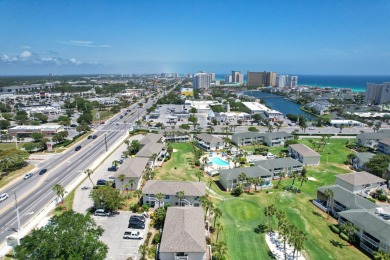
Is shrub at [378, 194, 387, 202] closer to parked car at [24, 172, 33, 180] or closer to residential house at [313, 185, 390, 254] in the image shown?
residential house at [313, 185, 390, 254]

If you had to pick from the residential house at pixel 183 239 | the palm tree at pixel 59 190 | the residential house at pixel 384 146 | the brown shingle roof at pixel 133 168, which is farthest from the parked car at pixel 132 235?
the residential house at pixel 384 146

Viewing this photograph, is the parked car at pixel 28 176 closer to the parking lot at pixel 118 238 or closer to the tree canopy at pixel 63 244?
the parking lot at pixel 118 238

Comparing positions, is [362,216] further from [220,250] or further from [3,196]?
[3,196]

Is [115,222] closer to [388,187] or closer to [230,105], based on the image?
[388,187]

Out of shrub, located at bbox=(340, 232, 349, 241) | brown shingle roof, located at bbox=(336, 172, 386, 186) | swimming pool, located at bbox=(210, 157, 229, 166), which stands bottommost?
shrub, located at bbox=(340, 232, 349, 241)

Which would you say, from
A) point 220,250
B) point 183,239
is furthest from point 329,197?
point 183,239

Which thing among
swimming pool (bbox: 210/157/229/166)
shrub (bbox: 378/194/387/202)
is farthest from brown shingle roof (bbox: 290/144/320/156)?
swimming pool (bbox: 210/157/229/166)
